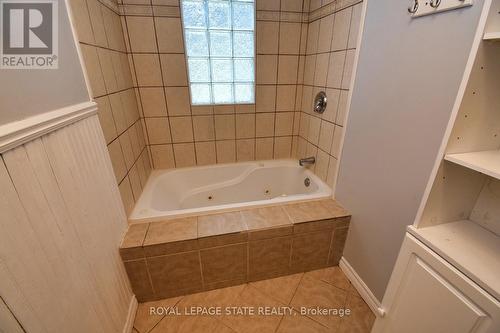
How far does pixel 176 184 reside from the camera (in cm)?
193

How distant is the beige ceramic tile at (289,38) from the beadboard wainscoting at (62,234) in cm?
149

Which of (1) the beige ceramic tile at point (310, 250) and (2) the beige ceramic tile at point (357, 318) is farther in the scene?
(1) the beige ceramic tile at point (310, 250)

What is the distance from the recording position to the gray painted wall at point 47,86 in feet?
1.83

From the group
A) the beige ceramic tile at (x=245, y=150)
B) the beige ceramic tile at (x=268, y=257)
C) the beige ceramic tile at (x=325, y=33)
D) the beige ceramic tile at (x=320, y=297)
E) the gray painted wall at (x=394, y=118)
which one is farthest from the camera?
the beige ceramic tile at (x=245, y=150)

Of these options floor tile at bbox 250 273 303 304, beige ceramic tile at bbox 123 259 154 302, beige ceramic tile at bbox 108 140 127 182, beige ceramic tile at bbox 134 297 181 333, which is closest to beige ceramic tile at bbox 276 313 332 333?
floor tile at bbox 250 273 303 304

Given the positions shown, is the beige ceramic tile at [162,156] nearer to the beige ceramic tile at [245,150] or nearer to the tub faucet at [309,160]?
the beige ceramic tile at [245,150]

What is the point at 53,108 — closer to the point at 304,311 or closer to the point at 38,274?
the point at 38,274

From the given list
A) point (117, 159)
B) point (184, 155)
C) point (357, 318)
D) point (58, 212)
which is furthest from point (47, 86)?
point (357, 318)

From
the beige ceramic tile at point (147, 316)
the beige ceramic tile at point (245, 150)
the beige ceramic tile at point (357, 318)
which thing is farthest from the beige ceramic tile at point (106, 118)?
the beige ceramic tile at point (357, 318)

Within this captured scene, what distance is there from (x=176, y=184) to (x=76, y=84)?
3.86 ft

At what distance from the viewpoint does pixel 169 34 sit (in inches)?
63.1

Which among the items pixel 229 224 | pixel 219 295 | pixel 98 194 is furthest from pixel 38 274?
pixel 219 295

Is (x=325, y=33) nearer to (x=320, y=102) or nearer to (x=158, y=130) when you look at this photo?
(x=320, y=102)

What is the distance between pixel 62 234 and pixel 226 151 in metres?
1.45
